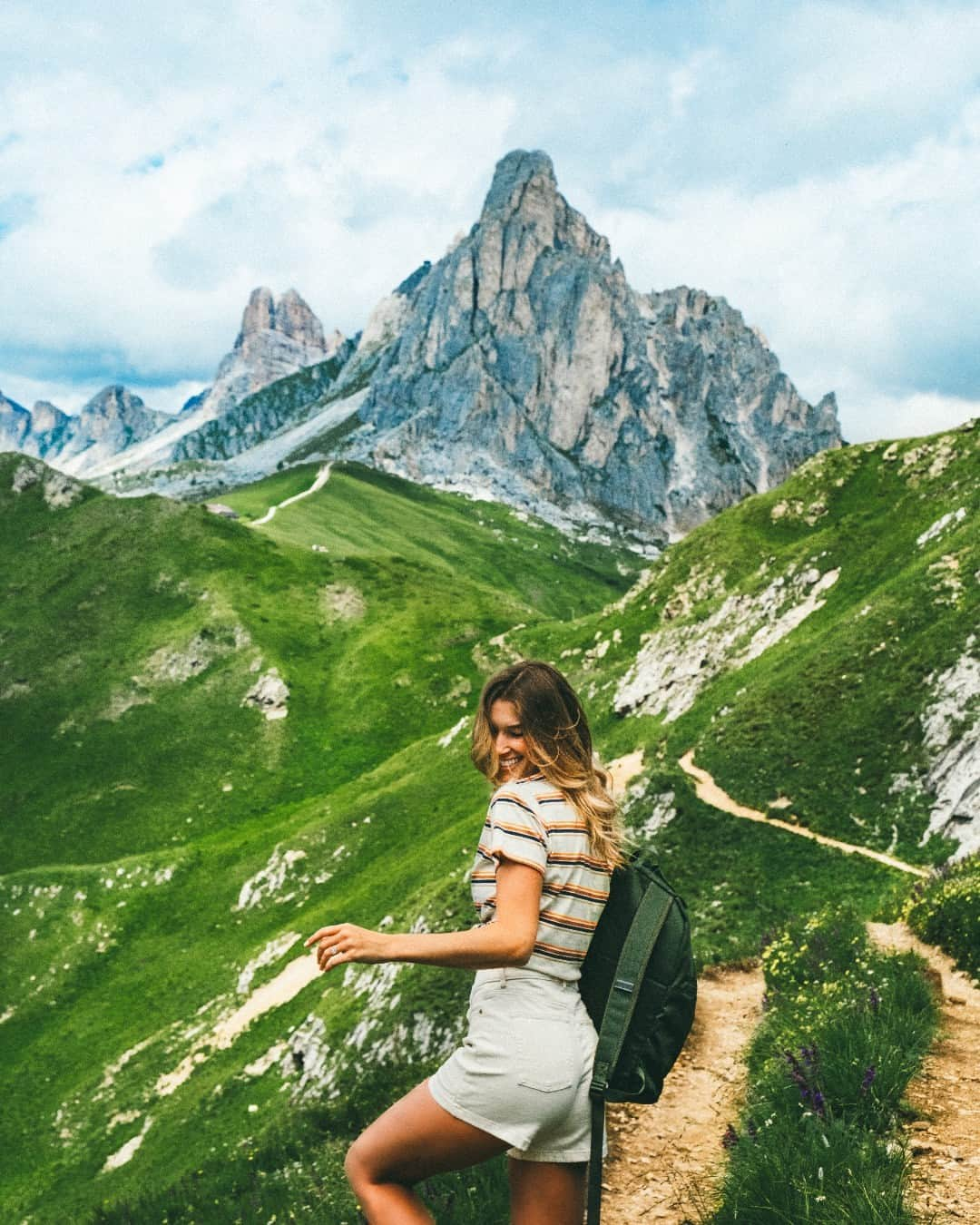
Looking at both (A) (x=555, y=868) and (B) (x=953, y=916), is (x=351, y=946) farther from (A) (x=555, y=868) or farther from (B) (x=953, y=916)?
(B) (x=953, y=916)

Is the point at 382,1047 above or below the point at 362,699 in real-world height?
below

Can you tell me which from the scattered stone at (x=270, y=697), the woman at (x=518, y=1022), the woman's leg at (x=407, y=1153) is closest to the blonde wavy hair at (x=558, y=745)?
Answer: the woman at (x=518, y=1022)

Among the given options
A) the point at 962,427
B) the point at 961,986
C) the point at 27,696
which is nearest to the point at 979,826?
the point at 961,986

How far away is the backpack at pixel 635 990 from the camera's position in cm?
495

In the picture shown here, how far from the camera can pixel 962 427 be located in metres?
52.4

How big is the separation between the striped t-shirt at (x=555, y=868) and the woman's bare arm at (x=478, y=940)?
143 millimetres

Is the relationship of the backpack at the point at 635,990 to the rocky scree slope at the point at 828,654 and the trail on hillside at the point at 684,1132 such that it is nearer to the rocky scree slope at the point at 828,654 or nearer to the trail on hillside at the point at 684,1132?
the trail on hillside at the point at 684,1132

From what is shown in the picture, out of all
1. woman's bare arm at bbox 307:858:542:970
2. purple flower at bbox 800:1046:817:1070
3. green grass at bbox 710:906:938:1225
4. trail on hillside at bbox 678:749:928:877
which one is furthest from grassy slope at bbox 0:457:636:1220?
woman's bare arm at bbox 307:858:542:970

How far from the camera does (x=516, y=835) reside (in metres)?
4.95

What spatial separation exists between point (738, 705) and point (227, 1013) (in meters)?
32.5

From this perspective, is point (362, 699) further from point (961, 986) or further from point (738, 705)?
point (961, 986)

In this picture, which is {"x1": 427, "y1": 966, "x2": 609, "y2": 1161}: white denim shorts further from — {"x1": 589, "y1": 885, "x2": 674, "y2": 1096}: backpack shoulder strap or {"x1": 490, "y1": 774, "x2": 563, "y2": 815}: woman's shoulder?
{"x1": 490, "y1": 774, "x2": 563, "y2": 815}: woman's shoulder

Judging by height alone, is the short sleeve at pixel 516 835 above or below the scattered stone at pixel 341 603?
below

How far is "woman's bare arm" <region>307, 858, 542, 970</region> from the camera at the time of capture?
186 inches
